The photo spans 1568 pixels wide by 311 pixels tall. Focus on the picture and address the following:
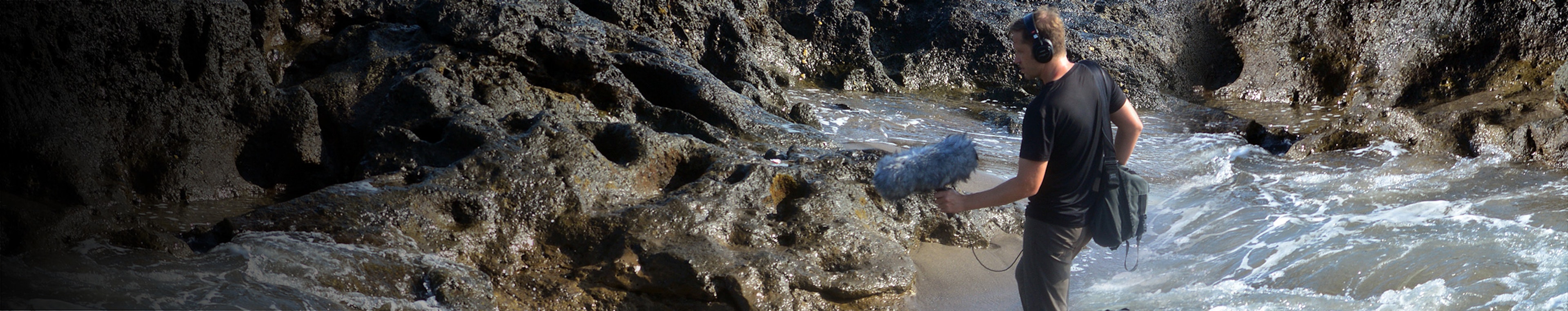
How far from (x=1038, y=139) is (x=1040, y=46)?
1.12 ft

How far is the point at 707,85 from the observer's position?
6.38m

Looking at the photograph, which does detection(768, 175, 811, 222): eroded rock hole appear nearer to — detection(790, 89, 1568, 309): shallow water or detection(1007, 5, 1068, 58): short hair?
detection(790, 89, 1568, 309): shallow water

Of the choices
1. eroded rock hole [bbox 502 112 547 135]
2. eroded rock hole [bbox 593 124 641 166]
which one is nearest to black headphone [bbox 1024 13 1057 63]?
eroded rock hole [bbox 593 124 641 166]

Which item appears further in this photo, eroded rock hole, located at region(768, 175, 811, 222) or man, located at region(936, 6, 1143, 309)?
eroded rock hole, located at region(768, 175, 811, 222)

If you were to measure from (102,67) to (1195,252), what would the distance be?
5973mm

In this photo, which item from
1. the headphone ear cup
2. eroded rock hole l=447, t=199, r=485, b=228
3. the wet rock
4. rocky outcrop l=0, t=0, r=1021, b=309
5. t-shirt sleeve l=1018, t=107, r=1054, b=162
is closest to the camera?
t-shirt sleeve l=1018, t=107, r=1054, b=162

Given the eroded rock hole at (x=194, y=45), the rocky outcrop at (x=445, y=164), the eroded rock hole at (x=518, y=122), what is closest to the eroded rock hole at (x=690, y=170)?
the rocky outcrop at (x=445, y=164)

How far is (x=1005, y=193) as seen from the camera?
9.73ft

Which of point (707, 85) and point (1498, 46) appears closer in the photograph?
point (707, 85)

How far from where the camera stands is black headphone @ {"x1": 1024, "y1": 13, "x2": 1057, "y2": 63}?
3000 mm

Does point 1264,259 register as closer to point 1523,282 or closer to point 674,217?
point 1523,282

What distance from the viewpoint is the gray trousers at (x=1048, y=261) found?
3.23 m

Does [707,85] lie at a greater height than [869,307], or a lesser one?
greater

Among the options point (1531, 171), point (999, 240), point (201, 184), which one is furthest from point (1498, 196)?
point (201, 184)
